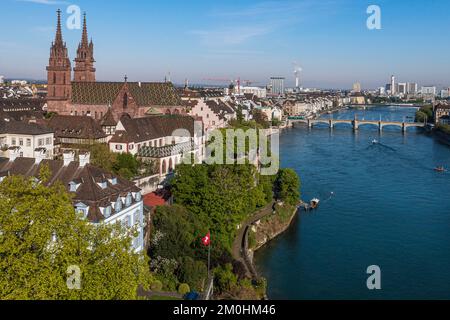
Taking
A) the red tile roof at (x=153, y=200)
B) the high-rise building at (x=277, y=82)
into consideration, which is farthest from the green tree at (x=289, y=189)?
the high-rise building at (x=277, y=82)

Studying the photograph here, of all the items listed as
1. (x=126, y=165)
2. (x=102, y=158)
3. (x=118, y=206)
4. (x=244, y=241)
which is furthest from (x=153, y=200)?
(x=118, y=206)

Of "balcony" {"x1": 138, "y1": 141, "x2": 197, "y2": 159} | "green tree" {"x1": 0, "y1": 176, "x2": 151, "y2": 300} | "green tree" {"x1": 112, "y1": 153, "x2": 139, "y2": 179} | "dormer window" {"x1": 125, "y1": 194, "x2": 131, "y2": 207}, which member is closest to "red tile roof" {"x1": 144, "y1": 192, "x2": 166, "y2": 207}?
"green tree" {"x1": 112, "y1": 153, "x2": 139, "y2": 179}

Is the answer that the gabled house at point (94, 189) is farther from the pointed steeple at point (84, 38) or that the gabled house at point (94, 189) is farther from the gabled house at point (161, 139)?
the pointed steeple at point (84, 38)

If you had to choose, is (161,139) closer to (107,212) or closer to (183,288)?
(107,212)
